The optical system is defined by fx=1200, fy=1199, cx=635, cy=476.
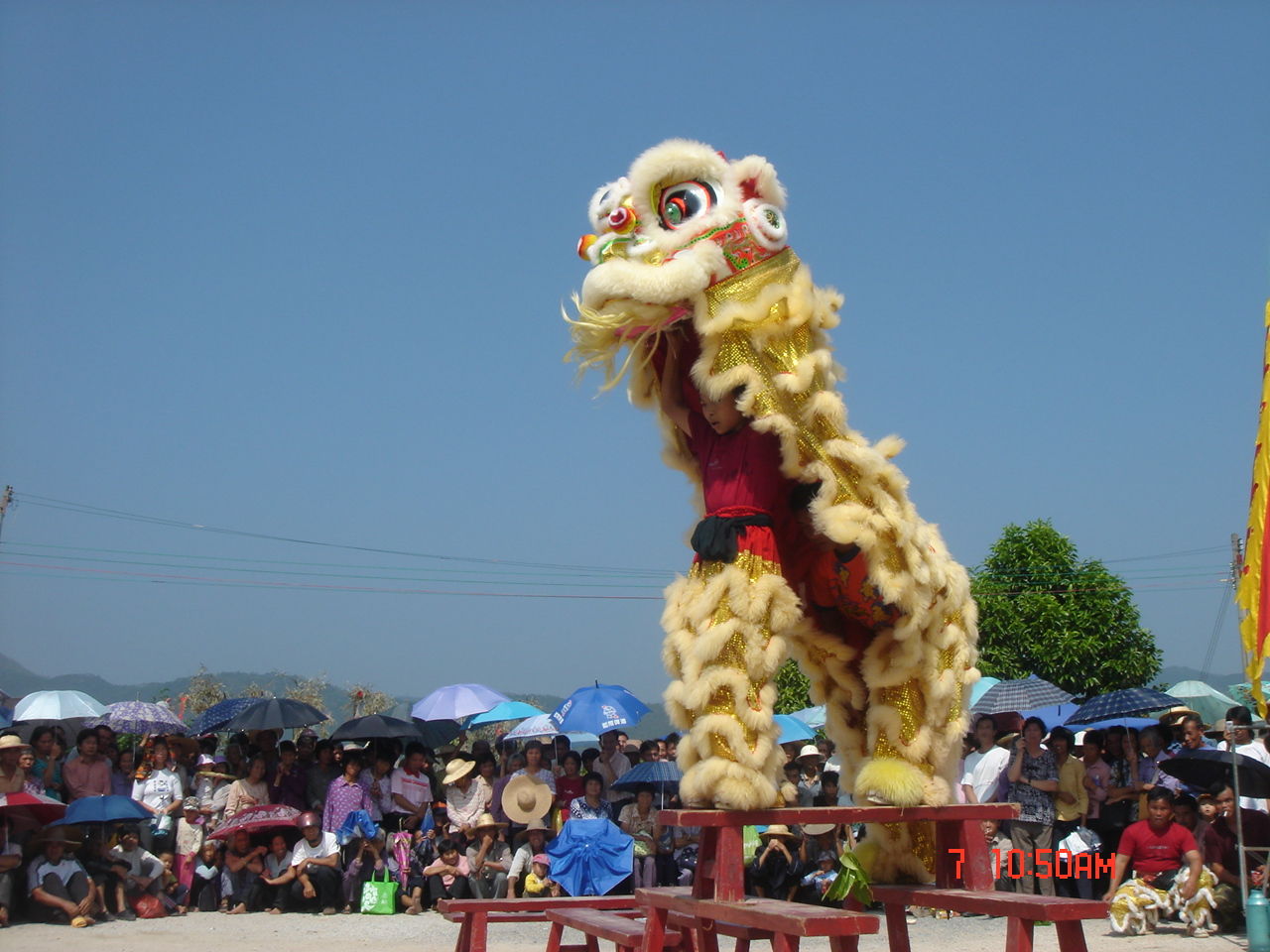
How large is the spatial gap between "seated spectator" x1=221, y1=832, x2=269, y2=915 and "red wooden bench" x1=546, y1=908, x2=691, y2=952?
411 centimetres

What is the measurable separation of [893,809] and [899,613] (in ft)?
2.29

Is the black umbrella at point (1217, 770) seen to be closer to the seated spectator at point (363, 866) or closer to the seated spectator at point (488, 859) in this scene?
the seated spectator at point (488, 859)

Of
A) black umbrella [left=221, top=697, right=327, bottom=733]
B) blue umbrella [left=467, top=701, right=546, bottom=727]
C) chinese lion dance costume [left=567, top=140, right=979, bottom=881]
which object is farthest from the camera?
blue umbrella [left=467, top=701, right=546, bottom=727]

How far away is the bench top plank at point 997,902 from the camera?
11.7ft

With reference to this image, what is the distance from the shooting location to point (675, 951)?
4793 mm

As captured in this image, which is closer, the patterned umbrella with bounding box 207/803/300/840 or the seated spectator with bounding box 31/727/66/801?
the patterned umbrella with bounding box 207/803/300/840

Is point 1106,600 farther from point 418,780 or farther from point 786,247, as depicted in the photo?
point 786,247

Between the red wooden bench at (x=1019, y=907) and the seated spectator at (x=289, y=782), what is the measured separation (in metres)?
6.70

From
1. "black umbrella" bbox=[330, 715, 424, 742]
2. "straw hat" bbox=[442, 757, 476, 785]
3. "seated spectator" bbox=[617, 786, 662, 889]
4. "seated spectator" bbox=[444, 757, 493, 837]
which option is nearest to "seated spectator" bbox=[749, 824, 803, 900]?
"seated spectator" bbox=[617, 786, 662, 889]

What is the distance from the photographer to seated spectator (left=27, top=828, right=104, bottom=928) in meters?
8.27

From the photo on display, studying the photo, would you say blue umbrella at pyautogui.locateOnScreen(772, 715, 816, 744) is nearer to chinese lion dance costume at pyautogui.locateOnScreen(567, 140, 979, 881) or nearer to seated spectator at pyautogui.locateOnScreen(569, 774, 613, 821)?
seated spectator at pyautogui.locateOnScreen(569, 774, 613, 821)

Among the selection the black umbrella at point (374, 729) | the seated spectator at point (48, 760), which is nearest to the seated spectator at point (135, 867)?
the seated spectator at point (48, 760)

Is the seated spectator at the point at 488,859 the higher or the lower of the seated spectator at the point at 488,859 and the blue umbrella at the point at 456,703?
the lower

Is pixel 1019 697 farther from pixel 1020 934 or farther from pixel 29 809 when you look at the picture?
pixel 29 809
